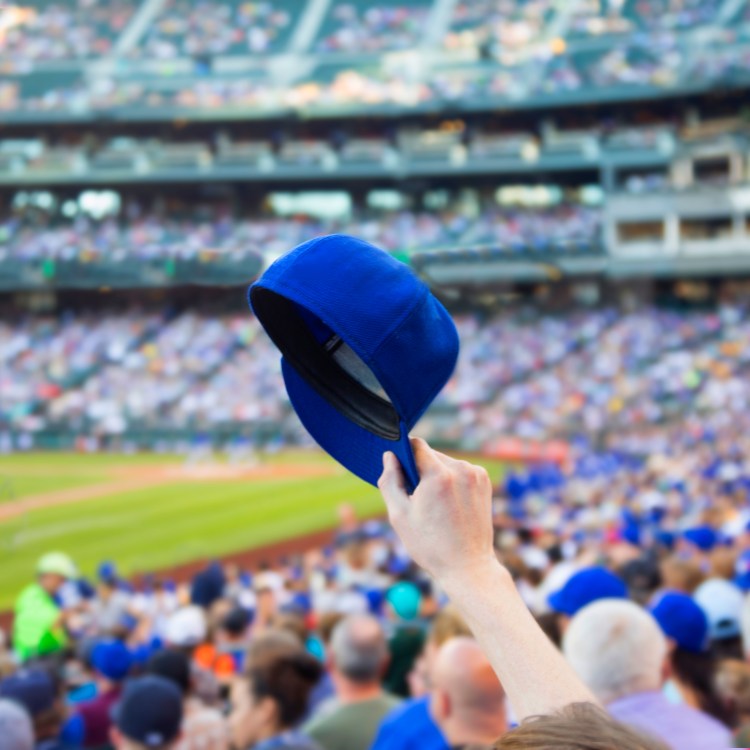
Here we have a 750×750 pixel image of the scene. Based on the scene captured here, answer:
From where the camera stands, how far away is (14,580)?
1691 centimetres

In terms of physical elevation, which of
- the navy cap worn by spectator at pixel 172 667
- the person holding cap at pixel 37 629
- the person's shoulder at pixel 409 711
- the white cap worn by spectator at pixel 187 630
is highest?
the person's shoulder at pixel 409 711

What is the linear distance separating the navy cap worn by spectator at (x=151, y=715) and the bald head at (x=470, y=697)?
1.23 meters

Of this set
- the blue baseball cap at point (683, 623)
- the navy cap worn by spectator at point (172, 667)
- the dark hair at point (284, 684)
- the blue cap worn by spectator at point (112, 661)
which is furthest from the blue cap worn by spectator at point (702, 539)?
the dark hair at point (284, 684)

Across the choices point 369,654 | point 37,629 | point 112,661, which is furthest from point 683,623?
point 37,629

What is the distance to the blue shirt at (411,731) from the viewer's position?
349cm

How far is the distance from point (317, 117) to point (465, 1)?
35.5 ft

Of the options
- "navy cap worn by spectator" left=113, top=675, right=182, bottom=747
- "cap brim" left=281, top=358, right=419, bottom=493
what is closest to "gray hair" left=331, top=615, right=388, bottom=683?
"navy cap worn by spectator" left=113, top=675, right=182, bottom=747

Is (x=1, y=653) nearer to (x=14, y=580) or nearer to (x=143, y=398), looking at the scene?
(x=14, y=580)

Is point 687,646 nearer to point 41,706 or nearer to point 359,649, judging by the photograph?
point 359,649

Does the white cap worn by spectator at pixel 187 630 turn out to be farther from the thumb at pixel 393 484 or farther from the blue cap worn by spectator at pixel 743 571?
the thumb at pixel 393 484

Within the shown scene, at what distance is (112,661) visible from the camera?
212 inches

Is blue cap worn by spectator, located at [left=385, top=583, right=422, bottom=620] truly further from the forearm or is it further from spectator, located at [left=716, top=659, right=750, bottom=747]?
the forearm

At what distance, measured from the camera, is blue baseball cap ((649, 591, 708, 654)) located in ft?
14.2

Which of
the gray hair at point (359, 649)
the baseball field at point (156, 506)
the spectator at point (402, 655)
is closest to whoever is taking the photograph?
the gray hair at point (359, 649)
